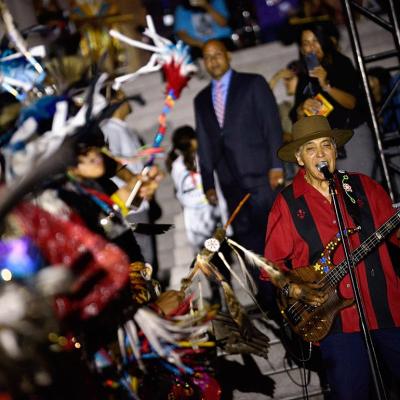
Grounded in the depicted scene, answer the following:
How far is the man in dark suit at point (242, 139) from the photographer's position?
549 cm

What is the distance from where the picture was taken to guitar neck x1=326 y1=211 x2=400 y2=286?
338 centimetres

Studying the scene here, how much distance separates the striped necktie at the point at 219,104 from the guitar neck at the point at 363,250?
268 cm

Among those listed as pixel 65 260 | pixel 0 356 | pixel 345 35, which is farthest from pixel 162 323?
pixel 345 35

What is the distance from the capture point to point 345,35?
8023 mm

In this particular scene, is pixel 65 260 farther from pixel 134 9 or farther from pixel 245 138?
pixel 134 9

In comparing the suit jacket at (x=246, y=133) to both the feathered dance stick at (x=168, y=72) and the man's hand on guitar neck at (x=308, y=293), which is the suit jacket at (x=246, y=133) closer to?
the feathered dance stick at (x=168, y=72)

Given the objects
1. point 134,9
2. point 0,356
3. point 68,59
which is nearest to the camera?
point 0,356

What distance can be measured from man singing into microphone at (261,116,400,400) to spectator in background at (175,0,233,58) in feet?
17.9

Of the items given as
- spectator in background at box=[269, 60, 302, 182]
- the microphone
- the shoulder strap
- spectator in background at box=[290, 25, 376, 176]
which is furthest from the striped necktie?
the microphone

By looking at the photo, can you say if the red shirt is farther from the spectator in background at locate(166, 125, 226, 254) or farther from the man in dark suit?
the spectator in background at locate(166, 125, 226, 254)

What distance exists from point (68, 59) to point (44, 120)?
0.35m

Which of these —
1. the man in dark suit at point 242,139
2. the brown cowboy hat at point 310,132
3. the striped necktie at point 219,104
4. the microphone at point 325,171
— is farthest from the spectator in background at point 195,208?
the microphone at point 325,171

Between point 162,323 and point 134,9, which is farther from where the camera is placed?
point 134,9

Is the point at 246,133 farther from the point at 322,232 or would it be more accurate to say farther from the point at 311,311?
the point at 311,311
